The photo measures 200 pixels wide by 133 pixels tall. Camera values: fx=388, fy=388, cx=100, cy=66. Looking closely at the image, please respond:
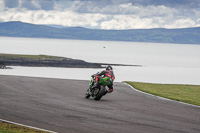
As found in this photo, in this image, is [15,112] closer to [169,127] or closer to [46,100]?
[46,100]

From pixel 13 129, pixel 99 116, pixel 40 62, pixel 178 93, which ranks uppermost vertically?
pixel 40 62

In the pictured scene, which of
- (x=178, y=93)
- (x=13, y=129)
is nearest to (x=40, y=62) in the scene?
(x=178, y=93)

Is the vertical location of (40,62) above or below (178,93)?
above

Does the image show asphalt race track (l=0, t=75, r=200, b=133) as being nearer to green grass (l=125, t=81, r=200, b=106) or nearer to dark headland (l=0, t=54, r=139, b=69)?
green grass (l=125, t=81, r=200, b=106)

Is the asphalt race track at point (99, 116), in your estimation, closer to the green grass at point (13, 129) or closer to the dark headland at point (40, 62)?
the green grass at point (13, 129)

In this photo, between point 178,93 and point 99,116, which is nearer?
point 99,116

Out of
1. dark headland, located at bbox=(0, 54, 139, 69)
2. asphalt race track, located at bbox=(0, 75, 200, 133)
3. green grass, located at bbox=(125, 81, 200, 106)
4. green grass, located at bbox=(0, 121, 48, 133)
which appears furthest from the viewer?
dark headland, located at bbox=(0, 54, 139, 69)

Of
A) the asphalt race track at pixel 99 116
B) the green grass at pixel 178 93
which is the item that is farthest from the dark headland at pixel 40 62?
the asphalt race track at pixel 99 116

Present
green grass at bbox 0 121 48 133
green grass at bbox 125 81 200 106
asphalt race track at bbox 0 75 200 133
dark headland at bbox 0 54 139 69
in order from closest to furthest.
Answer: green grass at bbox 0 121 48 133 → asphalt race track at bbox 0 75 200 133 → green grass at bbox 125 81 200 106 → dark headland at bbox 0 54 139 69

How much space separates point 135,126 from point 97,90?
7.92m

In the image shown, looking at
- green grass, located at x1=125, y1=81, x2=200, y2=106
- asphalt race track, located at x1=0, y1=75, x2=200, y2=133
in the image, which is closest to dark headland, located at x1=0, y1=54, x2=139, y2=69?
green grass, located at x1=125, y1=81, x2=200, y2=106

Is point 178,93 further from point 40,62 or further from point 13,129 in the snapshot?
point 40,62

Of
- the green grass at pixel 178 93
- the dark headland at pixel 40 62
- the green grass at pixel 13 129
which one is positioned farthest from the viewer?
the dark headland at pixel 40 62

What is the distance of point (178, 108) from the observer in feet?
61.0
